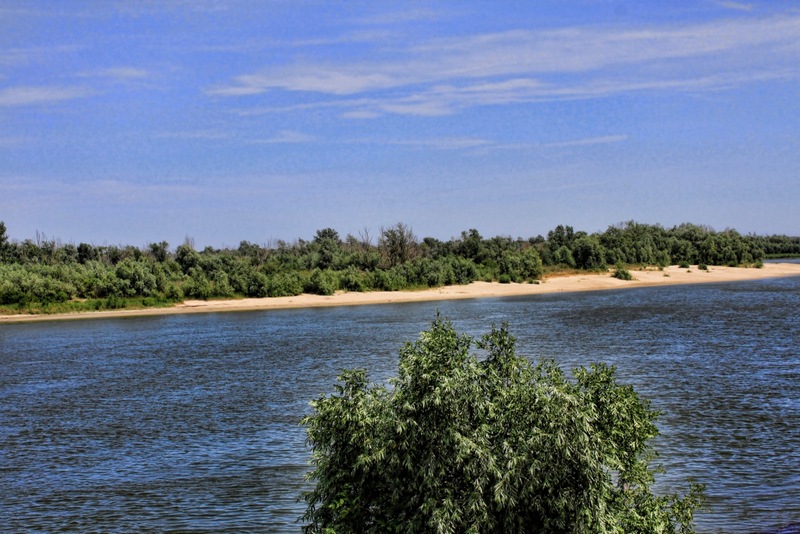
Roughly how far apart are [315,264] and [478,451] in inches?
4311

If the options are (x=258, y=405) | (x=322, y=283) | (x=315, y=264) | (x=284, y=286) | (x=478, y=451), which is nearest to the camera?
(x=478, y=451)

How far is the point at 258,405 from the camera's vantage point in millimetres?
36250

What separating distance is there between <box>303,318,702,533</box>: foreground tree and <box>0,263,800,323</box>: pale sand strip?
78.8 meters

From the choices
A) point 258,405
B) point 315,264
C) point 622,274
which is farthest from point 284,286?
point 258,405

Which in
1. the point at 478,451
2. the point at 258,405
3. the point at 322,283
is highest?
the point at 322,283

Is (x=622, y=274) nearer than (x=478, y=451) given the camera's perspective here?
No

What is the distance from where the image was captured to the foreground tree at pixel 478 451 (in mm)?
13523

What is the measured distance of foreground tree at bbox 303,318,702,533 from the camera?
13523mm

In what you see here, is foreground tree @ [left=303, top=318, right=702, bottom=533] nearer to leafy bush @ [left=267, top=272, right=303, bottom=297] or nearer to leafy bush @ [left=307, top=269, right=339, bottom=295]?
leafy bush @ [left=267, top=272, right=303, bottom=297]

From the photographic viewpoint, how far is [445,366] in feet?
48.4

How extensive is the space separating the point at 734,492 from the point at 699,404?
11597 mm

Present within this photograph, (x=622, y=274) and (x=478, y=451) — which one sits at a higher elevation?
(x=622, y=274)

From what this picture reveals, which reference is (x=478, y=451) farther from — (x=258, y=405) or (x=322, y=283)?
(x=322, y=283)

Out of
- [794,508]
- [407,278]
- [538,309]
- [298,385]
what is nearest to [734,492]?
[794,508]
